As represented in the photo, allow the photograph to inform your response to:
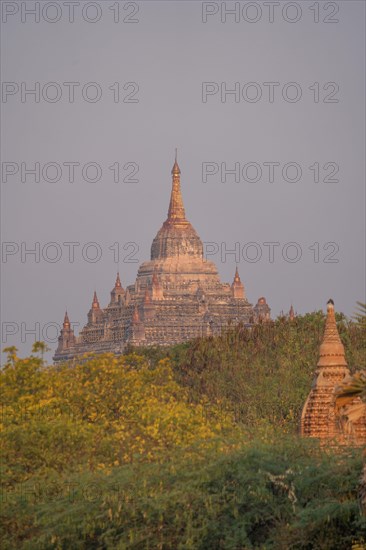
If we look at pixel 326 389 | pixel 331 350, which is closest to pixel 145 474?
pixel 326 389

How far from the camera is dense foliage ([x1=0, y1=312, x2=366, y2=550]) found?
48.6 meters

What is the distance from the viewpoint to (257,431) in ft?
197

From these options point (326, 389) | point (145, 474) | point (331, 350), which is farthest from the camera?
point (331, 350)

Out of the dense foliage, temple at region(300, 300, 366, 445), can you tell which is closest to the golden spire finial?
temple at region(300, 300, 366, 445)

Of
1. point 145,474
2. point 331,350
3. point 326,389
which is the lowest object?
point 145,474

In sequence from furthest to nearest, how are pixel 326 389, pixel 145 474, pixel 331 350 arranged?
pixel 331 350, pixel 326 389, pixel 145 474

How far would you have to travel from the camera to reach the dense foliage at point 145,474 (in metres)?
48.6

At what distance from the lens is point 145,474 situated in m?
52.0

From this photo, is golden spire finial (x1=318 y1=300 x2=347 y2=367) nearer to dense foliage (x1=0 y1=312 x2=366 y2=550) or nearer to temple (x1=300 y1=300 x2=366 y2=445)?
temple (x1=300 y1=300 x2=366 y2=445)

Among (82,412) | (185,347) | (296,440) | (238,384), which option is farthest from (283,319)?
(296,440)

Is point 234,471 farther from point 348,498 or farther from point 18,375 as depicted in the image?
point 18,375

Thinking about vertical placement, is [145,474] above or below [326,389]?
below

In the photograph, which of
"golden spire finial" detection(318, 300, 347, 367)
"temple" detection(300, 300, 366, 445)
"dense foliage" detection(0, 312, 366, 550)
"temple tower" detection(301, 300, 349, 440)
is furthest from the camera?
"golden spire finial" detection(318, 300, 347, 367)

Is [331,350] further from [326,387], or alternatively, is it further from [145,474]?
[145,474]
